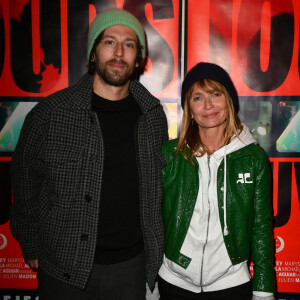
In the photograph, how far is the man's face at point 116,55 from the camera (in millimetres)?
1607

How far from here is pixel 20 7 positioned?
2273 mm

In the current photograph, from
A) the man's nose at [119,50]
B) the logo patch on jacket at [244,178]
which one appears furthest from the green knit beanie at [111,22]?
the logo patch on jacket at [244,178]

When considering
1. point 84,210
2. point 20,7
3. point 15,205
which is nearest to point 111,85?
point 84,210

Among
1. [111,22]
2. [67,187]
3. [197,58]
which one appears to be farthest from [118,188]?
Answer: [197,58]

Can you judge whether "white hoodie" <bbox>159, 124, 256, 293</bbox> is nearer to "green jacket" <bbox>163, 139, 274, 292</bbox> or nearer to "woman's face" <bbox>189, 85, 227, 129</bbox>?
"green jacket" <bbox>163, 139, 274, 292</bbox>

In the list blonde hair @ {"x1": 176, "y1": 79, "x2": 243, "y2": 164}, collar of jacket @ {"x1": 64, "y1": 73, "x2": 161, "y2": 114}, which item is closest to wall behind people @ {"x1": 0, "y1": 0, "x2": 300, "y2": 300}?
collar of jacket @ {"x1": 64, "y1": 73, "x2": 161, "y2": 114}

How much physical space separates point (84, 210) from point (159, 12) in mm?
1531

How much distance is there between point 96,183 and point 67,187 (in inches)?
5.6

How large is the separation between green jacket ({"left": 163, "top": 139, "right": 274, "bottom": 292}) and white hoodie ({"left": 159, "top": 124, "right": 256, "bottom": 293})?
0.02 m

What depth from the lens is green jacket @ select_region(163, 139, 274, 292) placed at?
4.99 ft

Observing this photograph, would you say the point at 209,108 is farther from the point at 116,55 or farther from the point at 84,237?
the point at 84,237

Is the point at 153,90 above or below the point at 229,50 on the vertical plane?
below

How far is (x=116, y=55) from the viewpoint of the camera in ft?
5.31

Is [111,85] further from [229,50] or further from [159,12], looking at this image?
[229,50]
